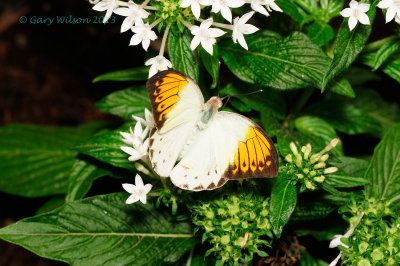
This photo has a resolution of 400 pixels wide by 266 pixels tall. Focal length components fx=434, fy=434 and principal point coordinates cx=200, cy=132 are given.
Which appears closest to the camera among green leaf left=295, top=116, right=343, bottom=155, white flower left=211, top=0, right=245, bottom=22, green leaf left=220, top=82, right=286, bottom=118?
white flower left=211, top=0, right=245, bottom=22

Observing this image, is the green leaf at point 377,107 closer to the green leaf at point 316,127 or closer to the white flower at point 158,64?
the green leaf at point 316,127

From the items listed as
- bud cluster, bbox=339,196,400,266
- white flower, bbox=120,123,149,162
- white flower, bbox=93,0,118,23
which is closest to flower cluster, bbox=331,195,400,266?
bud cluster, bbox=339,196,400,266

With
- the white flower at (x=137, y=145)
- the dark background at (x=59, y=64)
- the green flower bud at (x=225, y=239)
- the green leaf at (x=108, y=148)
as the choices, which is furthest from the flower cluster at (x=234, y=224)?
the dark background at (x=59, y=64)

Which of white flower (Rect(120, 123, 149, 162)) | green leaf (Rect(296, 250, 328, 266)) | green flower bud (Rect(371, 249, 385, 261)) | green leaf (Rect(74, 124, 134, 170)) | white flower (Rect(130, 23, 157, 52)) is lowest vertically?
green leaf (Rect(296, 250, 328, 266))

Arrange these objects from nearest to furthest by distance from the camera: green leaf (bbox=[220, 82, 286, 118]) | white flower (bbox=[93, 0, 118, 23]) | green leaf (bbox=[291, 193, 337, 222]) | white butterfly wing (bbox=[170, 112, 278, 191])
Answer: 1. white butterfly wing (bbox=[170, 112, 278, 191])
2. white flower (bbox=[93, 0, 118, 23])
3. green leaf (bbox=[291, 193, 337, 222])
4. green leaf (bbox=[220, 82, 286, 118])

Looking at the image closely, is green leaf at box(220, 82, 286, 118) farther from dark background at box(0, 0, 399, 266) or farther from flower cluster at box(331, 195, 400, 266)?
dark background at box(0, 0, 399, 266)

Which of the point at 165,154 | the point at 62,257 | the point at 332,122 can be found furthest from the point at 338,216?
the point at 62,257

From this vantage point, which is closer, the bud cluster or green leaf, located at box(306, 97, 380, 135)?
the bud cluster
